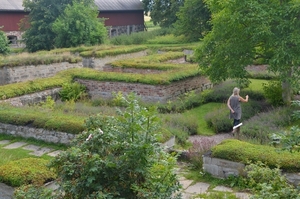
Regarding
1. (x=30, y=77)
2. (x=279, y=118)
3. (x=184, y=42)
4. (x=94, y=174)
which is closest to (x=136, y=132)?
(x=94, y=174)

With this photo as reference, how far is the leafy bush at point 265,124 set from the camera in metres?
10.3

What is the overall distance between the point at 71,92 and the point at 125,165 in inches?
443

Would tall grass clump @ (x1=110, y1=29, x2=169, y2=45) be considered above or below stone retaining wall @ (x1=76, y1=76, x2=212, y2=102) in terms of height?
above

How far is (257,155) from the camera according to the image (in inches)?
297

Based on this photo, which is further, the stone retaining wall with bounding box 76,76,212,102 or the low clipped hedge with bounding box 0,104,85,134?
the stone retaining wall with bounding box 76,76,212,102

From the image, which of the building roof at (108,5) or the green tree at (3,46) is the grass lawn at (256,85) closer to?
the green tree at (3,46)

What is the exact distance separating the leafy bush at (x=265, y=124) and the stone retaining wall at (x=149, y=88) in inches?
141

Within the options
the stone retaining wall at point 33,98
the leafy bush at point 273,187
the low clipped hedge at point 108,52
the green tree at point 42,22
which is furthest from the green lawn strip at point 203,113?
the green tree at point 42,22

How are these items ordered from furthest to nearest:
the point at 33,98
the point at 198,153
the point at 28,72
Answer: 1. the point at 28,72
2. the point at 33,98
3. the point at 198,153

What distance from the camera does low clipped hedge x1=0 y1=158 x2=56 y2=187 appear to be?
22.3ft

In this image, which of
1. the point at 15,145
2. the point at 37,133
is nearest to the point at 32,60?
the point at 37,133

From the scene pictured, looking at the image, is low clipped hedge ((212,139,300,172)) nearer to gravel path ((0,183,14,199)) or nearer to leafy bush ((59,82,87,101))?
gravel path ((0,183,14,199))

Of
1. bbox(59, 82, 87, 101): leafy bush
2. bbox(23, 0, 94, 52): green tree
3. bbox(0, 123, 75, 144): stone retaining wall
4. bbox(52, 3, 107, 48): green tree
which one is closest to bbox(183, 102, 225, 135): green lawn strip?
bbox(0, 123, 75, 144): stone retaining wall

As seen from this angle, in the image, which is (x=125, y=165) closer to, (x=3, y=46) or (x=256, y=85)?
(x=256, y=85)
